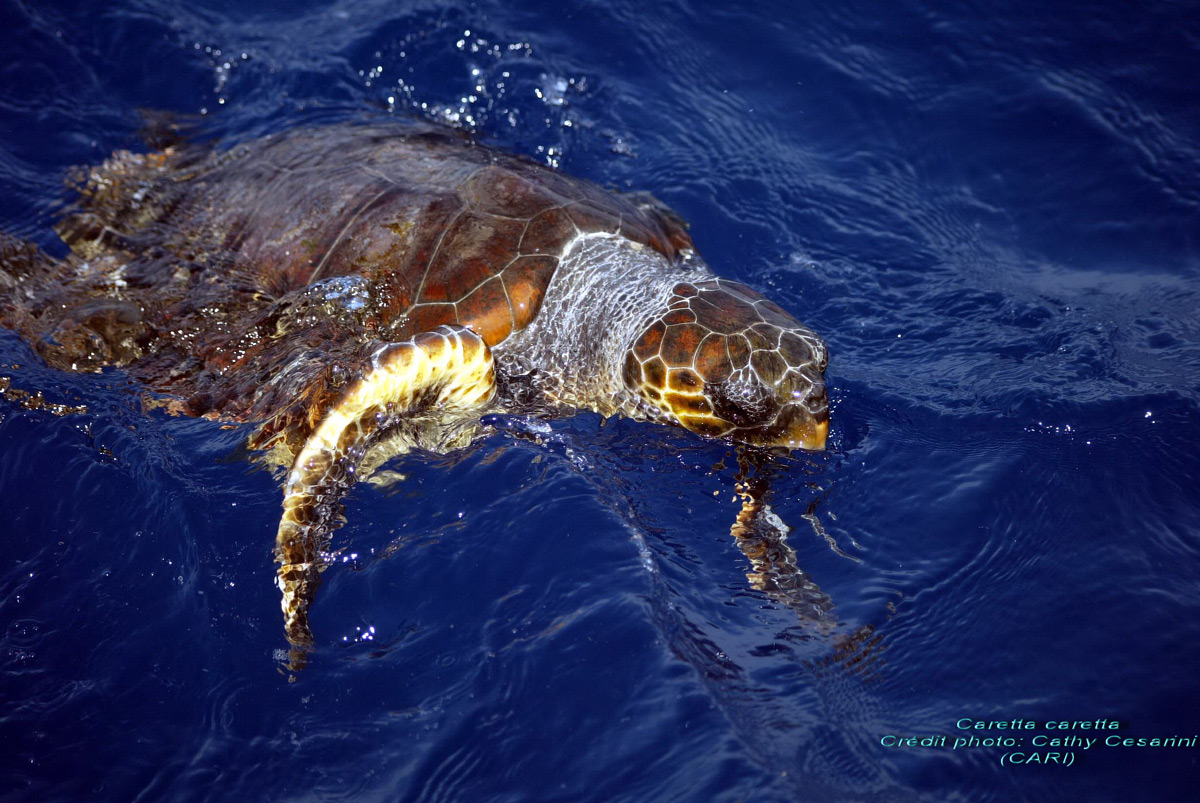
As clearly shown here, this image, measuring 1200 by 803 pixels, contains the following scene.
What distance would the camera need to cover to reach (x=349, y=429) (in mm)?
3104

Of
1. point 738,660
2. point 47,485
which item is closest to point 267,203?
point 47,485

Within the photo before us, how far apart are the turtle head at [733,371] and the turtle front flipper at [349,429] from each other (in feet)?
2.47

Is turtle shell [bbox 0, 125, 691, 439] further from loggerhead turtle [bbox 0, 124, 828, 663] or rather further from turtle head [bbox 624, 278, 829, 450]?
turtle head [bbox 624, 278, 829, 450]

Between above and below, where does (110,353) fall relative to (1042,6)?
below

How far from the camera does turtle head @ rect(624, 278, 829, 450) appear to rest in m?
3.26

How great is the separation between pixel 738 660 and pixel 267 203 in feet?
10.6

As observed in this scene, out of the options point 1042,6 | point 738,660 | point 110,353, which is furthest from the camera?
point 1042,6

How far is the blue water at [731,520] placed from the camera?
2551 millimetres

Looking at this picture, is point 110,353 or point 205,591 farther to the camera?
point 110,353

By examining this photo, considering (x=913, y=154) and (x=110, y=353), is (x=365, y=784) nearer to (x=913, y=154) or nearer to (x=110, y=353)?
(x=110, y=353)

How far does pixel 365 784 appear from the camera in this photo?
2.50 meters

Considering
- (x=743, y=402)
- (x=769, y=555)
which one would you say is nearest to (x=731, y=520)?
(x=769, y=555)

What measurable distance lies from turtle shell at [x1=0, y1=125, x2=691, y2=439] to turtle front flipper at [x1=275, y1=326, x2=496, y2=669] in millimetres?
199

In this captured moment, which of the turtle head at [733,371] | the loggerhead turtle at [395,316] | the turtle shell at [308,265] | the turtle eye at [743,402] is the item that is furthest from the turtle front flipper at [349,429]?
the turtle eye at [743,402]
